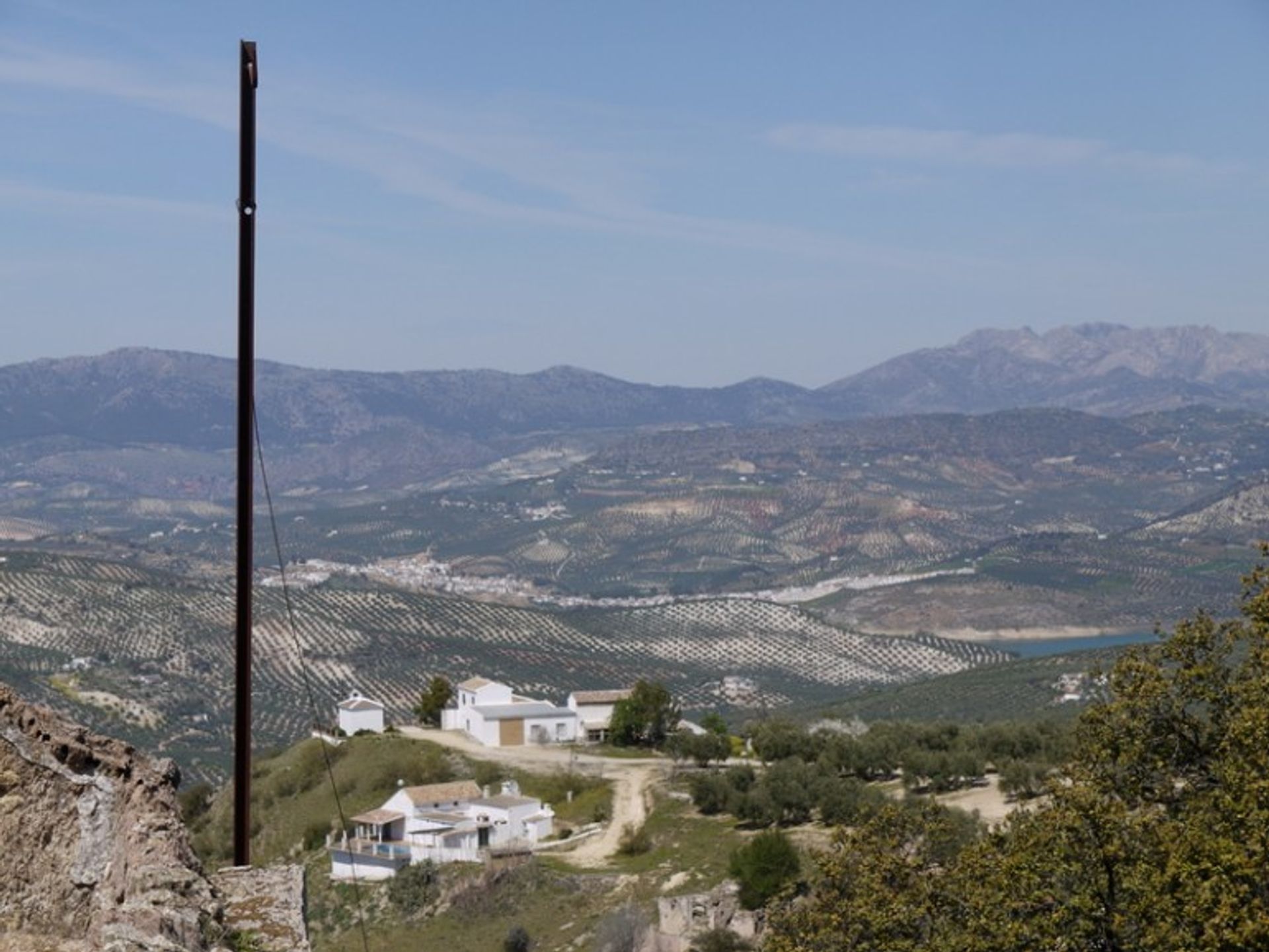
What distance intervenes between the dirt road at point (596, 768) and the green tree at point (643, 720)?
235 centimetres

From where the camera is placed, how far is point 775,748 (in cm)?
5178

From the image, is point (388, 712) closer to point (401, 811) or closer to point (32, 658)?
point (32, 658)

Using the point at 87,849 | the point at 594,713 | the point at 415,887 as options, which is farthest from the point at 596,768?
the point at 87,849

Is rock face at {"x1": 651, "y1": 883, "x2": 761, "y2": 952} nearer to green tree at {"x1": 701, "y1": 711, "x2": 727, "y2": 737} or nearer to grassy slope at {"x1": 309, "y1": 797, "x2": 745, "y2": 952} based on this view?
grassy slope at {"x1": 309, "y1": 797, "x2": 745, "y2": 952}

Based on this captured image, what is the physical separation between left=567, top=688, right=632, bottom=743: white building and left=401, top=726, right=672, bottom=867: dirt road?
9.22 ft

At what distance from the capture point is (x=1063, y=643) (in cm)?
17050

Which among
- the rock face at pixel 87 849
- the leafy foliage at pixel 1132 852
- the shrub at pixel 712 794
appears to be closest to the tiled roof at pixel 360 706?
the shrub at pixel 712 794

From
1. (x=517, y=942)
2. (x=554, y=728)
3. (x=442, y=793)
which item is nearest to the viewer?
(x=517, y=942)

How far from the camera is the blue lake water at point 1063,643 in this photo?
16112 centimetres

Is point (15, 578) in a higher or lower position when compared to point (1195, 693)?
lower

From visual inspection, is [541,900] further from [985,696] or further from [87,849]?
[985,696]

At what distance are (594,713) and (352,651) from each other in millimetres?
62174

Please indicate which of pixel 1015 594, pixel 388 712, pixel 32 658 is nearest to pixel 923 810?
pixel 388 712

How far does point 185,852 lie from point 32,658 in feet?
329
